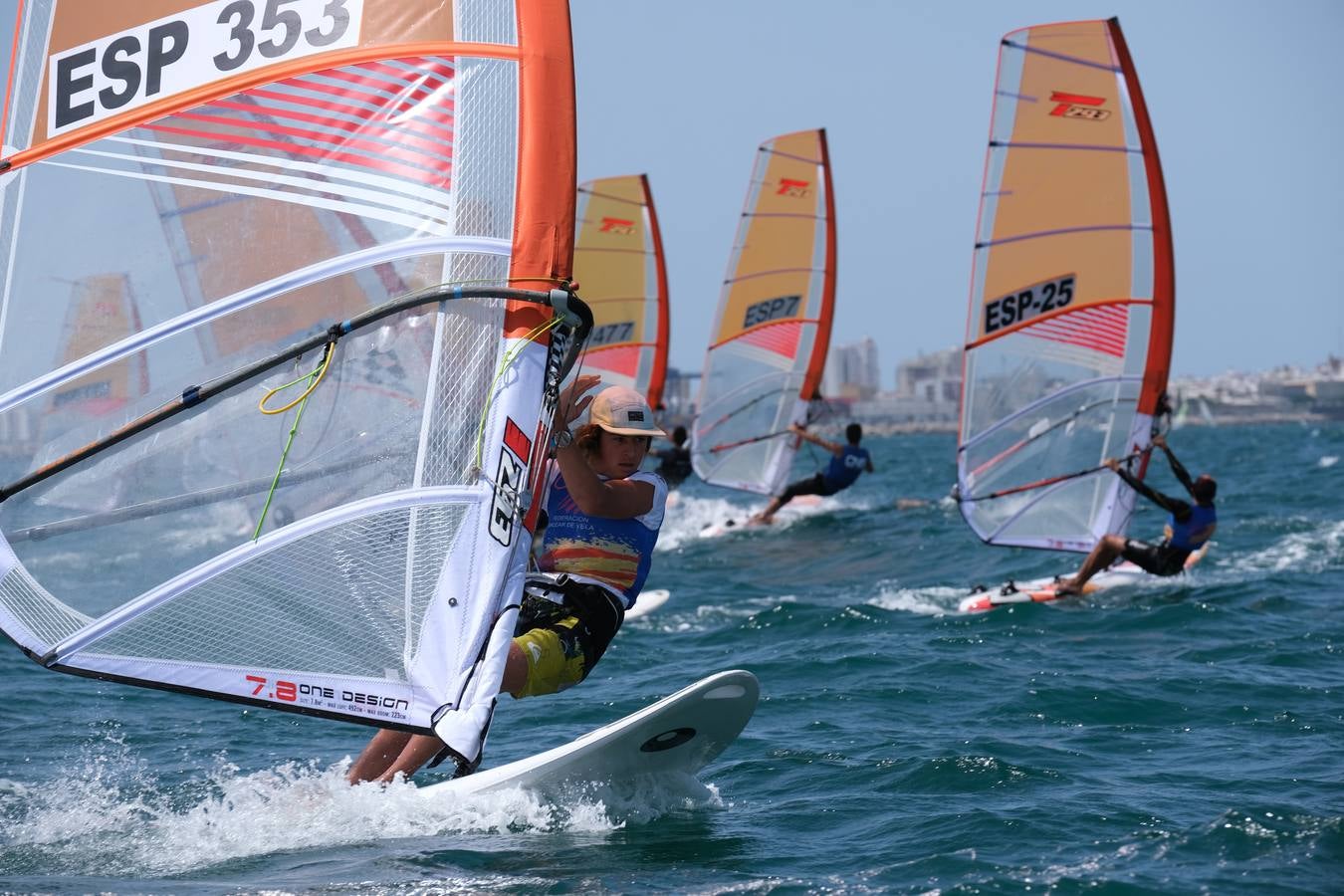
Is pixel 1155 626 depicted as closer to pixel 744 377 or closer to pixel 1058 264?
pixel 1058 264

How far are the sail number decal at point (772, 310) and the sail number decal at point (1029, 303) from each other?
699 cm

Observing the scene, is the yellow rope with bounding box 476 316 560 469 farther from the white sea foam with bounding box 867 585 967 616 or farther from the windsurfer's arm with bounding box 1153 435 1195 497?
the windsurfer's arm with bounding box 1153 435 1195 497

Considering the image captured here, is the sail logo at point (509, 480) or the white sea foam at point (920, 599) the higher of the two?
the sail logo at point (509, 480)

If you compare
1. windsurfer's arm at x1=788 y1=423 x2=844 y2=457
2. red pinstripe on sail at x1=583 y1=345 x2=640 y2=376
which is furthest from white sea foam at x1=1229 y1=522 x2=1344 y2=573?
red pinstripe on sail at x1=583 y1=345 x2=640 y2=376

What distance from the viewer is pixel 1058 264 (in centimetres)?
1144

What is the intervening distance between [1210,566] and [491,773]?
27.9 ft

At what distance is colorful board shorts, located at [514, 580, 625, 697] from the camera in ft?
13.7

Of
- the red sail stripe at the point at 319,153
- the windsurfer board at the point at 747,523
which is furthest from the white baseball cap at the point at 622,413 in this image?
the windsurfer board at the point at 747,523

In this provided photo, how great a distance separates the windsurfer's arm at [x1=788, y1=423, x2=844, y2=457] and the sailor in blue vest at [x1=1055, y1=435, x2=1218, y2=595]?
5995mm

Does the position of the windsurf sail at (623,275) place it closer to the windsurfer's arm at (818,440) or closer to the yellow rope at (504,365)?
the windsurfer's arm at (818,440)

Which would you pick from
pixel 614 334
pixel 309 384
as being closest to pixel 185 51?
pixel 309 384

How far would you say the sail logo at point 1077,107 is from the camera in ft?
37.2

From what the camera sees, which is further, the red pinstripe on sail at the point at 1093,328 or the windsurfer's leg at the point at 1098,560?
the red pinstripe on sail at the point at 1093,328

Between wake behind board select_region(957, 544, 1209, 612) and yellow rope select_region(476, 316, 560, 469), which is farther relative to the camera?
wake behind board select_region(957, 544, 1209, 612)
